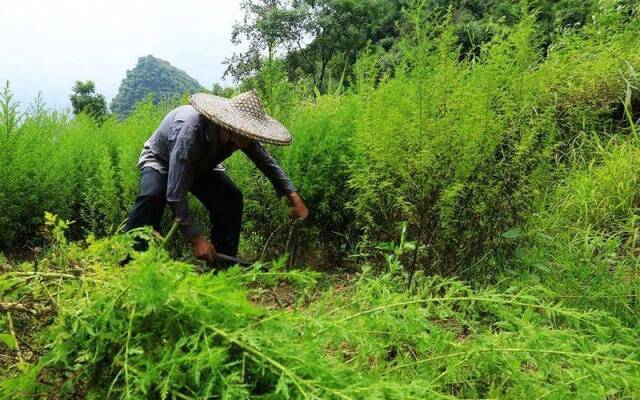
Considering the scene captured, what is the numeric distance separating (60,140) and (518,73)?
158 inches

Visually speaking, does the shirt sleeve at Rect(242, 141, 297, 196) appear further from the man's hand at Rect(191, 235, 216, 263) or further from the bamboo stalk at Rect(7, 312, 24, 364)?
the bamboo stalk at Rect(7, 312, 24, 364)

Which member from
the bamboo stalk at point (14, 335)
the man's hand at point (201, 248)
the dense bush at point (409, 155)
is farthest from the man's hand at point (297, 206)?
the bamboo stalk at point (14, 335)

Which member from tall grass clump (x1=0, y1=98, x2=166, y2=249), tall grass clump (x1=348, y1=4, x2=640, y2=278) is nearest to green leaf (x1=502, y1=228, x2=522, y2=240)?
tall grass clump (x1=348, y1=4, x2=640, y2=278)

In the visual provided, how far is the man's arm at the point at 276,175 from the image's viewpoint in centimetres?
348

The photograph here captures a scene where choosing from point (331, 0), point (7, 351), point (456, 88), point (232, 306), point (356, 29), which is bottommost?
point (7, 351)

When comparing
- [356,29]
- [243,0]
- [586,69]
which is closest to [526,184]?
[586,69]

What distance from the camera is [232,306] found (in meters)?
0.88

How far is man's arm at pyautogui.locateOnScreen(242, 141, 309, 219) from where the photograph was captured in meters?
3.48

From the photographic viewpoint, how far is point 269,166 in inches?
138

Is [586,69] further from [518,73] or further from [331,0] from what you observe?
[331,0]

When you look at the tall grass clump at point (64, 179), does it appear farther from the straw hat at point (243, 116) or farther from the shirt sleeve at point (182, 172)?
the straw hat at point (243, 116)

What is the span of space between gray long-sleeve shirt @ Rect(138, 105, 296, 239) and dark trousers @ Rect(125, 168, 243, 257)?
144mm

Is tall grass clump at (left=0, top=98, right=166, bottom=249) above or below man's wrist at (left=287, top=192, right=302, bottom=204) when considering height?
above

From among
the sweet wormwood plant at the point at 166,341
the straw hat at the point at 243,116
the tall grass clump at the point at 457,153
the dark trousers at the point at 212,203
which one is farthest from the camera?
the dark trousers at the point at 212,203
